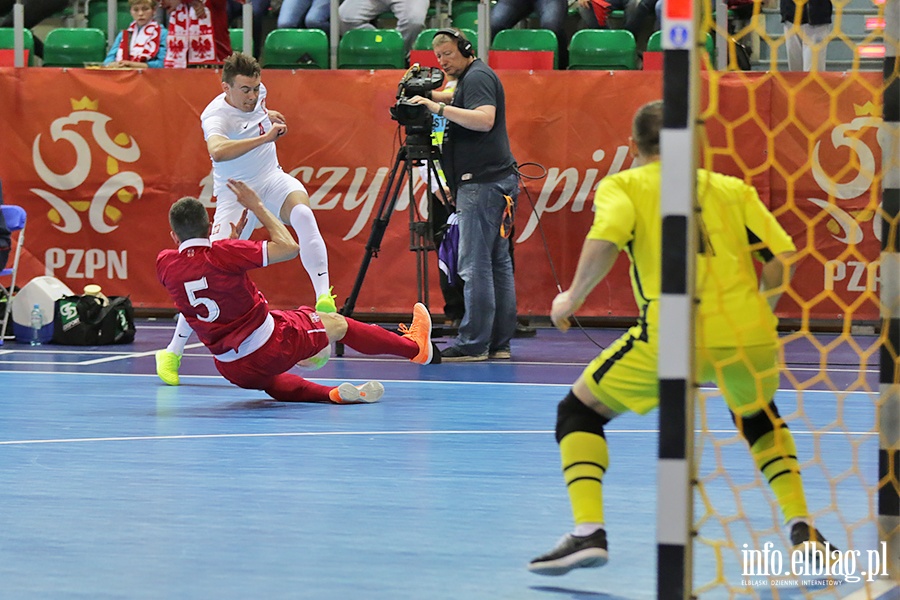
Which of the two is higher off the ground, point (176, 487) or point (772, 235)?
point (772, 235)

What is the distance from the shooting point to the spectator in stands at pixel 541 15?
41.3 ft

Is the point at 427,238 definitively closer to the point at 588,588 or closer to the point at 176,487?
the point at 176,487

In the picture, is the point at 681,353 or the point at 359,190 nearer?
the point at 681,353

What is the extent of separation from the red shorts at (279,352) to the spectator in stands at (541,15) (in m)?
6.10

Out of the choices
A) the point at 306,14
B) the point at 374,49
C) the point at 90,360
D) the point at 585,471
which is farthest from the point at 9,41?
the point at 585,471

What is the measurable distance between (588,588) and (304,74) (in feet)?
28.1

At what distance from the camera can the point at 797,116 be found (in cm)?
1107

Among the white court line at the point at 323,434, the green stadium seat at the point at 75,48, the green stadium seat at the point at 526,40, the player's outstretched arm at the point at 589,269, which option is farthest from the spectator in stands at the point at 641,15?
the player's outstretched arm at the point at 589,269

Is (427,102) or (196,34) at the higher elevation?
(196,34)

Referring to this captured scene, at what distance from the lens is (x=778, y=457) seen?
3.93 m

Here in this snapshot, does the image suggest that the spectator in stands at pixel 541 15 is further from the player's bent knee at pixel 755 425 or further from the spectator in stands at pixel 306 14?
the player's bent knee at pixel 755 425

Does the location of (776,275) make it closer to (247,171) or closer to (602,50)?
(247,171)

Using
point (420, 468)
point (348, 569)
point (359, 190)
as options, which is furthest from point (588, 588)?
point (359, 190)

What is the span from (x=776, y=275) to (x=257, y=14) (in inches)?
412
